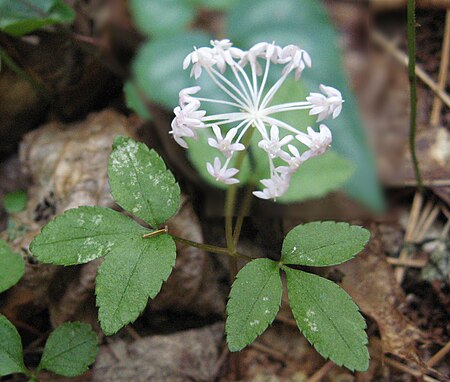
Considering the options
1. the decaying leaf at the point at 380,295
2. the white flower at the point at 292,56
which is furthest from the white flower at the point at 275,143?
the decaying leaf at the point at 380,295

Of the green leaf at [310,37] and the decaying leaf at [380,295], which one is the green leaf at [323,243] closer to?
the decaying leaf at [380,295]

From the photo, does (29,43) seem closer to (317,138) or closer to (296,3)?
(296,3)

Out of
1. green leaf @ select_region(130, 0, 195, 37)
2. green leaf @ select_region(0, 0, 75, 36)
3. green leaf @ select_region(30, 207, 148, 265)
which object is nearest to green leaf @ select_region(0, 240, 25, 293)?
green leaf @ select_region(30, 207, 148, 265)

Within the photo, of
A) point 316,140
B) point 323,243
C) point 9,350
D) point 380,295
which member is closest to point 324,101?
point 316,140

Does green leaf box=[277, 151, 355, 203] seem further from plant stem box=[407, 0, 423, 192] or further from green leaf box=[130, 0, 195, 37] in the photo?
green leaf box=[130, 0, 195, 37]

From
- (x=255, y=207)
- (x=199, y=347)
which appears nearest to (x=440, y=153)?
(x=255, y=207)

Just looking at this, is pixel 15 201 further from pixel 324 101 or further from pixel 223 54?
pixel 324 101
